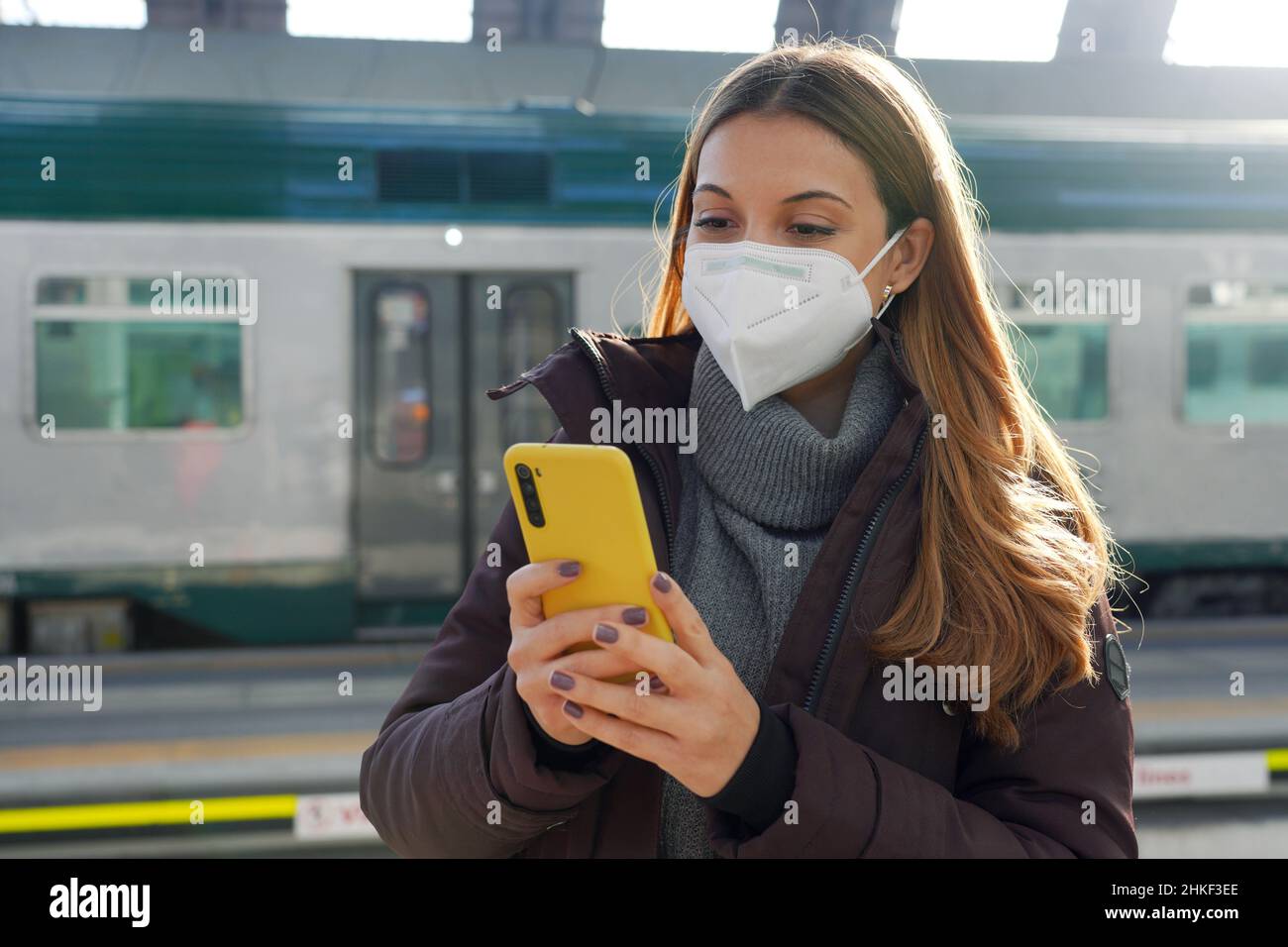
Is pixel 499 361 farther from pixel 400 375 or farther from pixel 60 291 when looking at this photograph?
pixel 60 291

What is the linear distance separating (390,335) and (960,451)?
16.8 feet

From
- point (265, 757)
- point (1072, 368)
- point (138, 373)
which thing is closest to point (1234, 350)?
point (1072, 368)

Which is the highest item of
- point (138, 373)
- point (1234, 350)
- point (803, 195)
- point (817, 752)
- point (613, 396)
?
point (1234, 350)

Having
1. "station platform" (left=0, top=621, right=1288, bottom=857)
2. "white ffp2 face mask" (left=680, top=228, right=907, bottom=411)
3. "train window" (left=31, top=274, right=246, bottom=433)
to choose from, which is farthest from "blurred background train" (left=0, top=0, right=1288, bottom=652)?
"white ffp2 face mask" (left=680, top=228, right=907, bottom=411)

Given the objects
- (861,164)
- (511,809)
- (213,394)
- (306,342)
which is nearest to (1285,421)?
(306,342)

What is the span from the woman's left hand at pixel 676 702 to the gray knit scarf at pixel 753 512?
26 cm

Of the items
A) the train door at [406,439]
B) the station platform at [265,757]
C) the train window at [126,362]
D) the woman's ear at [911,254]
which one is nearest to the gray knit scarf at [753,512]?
the woman's ear at [911,254]

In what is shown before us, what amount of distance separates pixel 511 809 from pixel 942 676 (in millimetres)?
458

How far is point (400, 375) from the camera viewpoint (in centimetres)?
617

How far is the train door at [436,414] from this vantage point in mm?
6086

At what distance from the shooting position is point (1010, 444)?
140cm

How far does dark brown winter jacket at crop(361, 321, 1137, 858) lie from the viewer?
112cm

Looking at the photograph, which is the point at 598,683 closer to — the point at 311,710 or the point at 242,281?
the point at 311,710

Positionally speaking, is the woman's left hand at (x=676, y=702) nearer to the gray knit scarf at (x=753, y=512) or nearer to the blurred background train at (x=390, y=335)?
the gray knit scarf at (x=753, y=512)
